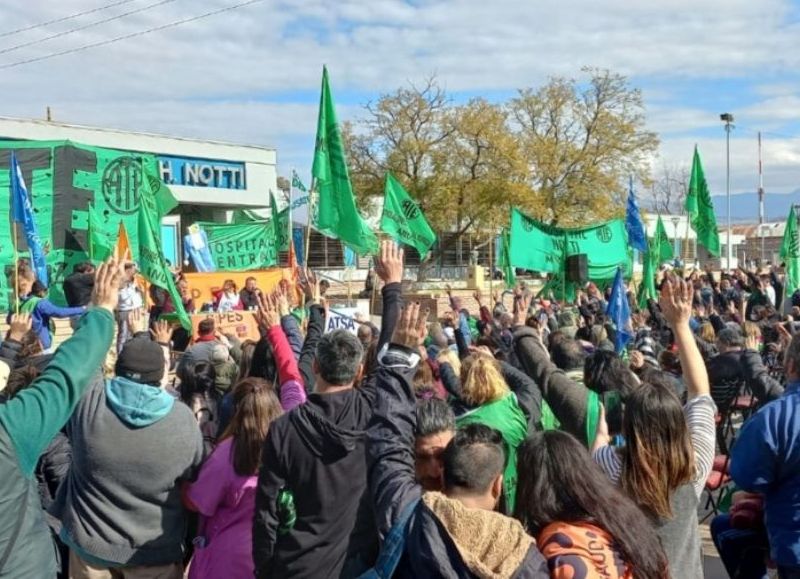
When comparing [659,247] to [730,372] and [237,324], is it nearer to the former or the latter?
[237,324]

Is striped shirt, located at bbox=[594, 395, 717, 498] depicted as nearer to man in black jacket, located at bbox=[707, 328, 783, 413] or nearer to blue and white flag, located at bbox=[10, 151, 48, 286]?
man in black jacket, located at bbox=[707, 328, 783, 413]

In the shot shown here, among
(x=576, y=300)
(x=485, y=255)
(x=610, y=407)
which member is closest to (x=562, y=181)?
(x=485, y=255)

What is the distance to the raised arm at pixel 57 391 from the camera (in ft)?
8.61

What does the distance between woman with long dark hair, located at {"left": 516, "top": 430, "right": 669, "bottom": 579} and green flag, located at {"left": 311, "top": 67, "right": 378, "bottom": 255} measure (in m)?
6.41

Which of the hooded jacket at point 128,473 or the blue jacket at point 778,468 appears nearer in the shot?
the blue jacket at point 778,468

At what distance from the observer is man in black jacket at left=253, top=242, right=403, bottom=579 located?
11.3 feet

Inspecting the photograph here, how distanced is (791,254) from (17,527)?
51.0 ft

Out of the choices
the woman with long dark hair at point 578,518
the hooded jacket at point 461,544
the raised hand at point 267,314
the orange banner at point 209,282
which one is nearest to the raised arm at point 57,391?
the hooded jacket at point 461,544

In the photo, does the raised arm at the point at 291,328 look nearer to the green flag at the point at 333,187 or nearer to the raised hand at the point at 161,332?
the raised hand at the point at 161,332

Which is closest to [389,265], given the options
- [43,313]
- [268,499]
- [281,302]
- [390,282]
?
[390,282]

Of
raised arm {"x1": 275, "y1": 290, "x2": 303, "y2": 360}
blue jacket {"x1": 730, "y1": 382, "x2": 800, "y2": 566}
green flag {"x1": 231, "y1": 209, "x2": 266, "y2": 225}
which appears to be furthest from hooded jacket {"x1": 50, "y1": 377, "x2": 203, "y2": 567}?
green flag {"x1": 231, "y1": 209, "x2": 266, "y2": 225}

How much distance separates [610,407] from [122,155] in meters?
15.3

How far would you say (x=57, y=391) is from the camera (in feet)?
8.87

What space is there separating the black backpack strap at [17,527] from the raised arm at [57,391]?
0.22 feet
